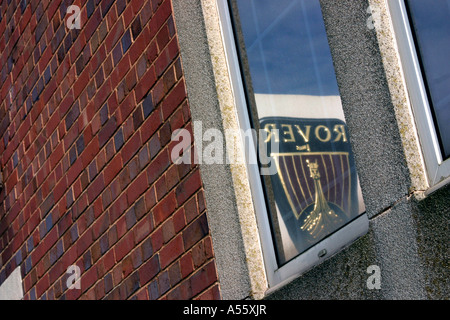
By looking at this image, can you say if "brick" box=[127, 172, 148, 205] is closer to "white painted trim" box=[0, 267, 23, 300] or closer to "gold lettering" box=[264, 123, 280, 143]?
"gold lettering" box=[264, 123, 280, 143]

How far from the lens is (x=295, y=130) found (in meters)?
3.07

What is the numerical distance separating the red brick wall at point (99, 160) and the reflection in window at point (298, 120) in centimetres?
37

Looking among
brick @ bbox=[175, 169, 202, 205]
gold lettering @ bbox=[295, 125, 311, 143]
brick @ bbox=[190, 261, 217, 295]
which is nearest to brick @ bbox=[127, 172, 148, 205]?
brick @ bbox=[175, 169, 202, 205]

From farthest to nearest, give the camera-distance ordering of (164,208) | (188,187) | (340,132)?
(164,208), (188,187), (340,132)

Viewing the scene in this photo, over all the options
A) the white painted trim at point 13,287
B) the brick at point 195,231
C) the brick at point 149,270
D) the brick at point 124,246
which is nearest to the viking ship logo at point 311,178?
the brick at point 195,231

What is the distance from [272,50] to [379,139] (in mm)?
857

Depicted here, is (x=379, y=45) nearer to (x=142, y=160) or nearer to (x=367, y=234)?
(x=367, y=234)

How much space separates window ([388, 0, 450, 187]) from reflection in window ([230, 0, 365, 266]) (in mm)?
418

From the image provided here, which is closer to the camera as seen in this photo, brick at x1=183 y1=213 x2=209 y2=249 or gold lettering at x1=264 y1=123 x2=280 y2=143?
gold lettering at x1=264 y1=123 x2=280 y2=143

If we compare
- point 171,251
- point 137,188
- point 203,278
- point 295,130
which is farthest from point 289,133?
point 137,188

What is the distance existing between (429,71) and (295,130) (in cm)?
75

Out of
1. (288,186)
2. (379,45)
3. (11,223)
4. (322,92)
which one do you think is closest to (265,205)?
(288,186)

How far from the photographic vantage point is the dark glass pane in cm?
237

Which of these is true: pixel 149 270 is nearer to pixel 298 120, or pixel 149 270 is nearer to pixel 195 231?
pixel 195 231
